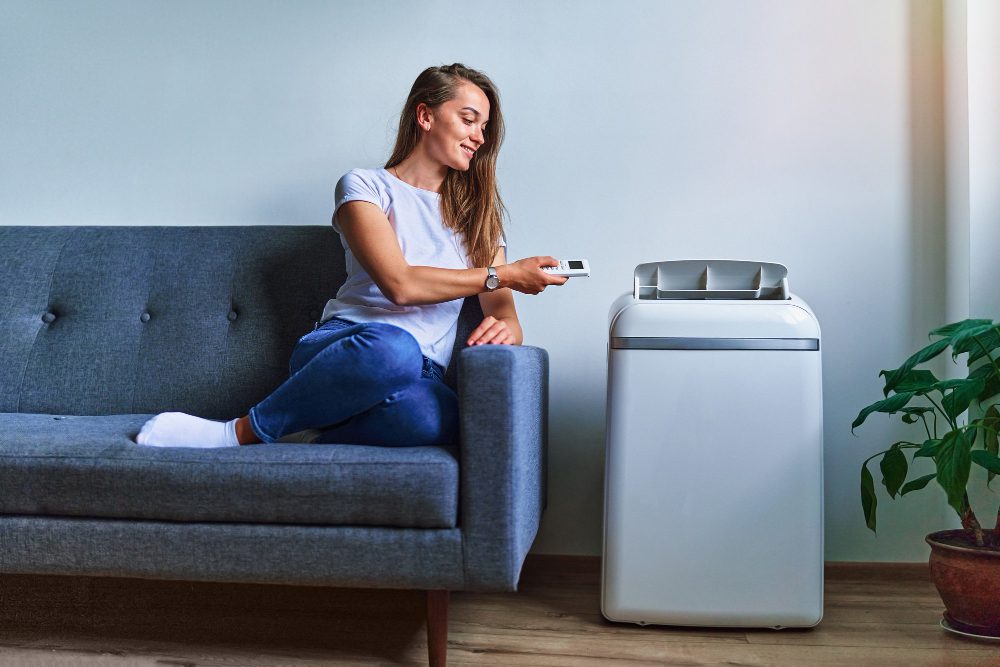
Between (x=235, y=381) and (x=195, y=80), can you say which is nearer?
(x=235, y=381)

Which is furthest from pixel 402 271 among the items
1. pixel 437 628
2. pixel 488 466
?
pixel 437 628

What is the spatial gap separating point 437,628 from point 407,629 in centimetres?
26

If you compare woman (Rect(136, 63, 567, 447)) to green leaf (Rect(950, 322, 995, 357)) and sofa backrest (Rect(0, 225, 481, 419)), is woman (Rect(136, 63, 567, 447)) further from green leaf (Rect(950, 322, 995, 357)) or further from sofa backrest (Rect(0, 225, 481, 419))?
green leaf (Rect(950, 322, 995, 357))

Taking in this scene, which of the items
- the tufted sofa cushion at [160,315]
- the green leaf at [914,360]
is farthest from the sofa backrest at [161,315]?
the green leaf at [914,360]

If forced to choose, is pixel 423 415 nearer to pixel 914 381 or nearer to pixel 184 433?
pixel 184 433

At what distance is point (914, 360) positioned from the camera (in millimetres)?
1599

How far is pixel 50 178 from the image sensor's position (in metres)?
2.24

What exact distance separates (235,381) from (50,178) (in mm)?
883

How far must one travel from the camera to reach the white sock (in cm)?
142

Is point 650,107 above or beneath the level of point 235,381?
above

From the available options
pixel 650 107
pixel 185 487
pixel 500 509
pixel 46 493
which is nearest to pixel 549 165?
pixel 650 107

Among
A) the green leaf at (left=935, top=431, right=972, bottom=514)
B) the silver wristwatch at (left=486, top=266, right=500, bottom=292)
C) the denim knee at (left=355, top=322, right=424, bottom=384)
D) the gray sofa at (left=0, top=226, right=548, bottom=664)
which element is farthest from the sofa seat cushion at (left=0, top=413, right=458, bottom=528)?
the green leaf at (left=935, top=431, right=972, bottom=514)

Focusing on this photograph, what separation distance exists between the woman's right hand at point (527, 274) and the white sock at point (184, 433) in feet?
1.89

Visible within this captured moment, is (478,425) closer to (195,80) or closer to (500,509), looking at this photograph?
(500,509)
